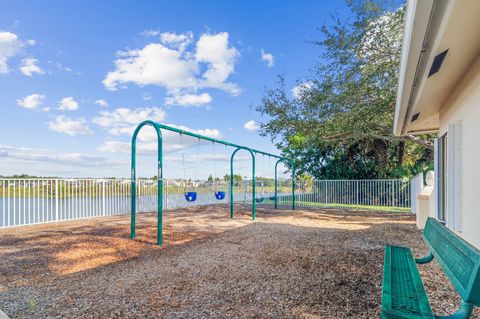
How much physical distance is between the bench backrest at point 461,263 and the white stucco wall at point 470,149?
3.32ft

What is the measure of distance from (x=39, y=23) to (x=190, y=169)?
663 centimetres

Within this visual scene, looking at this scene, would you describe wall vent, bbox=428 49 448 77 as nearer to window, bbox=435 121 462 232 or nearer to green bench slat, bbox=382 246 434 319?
window, bbox=435 121 462 232

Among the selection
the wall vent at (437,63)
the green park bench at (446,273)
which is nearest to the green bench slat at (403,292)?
the green park bench at (446,273)

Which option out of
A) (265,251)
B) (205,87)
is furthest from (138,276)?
(205,87)

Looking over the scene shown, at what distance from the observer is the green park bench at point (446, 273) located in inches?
73.0

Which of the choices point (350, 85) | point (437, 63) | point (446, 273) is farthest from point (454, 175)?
point (350, 85)

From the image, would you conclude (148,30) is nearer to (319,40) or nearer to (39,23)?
(39,23)

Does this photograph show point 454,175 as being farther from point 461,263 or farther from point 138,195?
point 138,195

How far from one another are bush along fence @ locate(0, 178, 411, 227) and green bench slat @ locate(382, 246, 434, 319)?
9429 mm

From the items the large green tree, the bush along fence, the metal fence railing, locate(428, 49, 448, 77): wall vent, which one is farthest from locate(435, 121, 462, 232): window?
the metal fence railing

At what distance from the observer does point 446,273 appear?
8.01 ft

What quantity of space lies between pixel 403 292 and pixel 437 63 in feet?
9.39

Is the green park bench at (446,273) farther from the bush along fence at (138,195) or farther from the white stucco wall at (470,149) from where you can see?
the bush along fence at (138,195)

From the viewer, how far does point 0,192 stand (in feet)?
26.5
